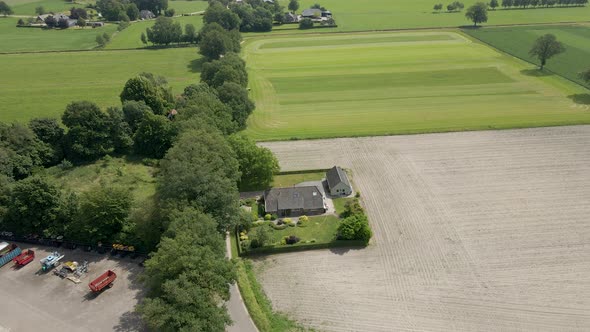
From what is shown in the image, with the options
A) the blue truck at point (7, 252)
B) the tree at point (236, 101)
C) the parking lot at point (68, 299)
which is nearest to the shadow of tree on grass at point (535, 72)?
the tree at point (236, 101)

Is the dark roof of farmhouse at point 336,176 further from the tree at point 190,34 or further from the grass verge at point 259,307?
the tree at point 190,34

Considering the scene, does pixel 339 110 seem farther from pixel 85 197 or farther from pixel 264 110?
pixel 85 197

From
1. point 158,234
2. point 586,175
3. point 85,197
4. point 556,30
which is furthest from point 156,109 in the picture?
point 556,30

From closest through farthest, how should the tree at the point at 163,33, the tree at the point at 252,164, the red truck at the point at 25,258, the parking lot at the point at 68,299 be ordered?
the parking lot at the point at 68,299 < the red truck at the point at 25,258 < the tree at the point at 252,164 < the tree at the point at 163,33

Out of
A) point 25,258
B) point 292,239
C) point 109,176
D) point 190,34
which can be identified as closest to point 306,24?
point 190,34

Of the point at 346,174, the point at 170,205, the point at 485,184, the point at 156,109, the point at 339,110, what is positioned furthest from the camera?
the point at 339,110

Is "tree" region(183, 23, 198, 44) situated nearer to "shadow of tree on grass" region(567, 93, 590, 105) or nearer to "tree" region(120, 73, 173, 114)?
"tree" region(120, 73, 173, 114)
